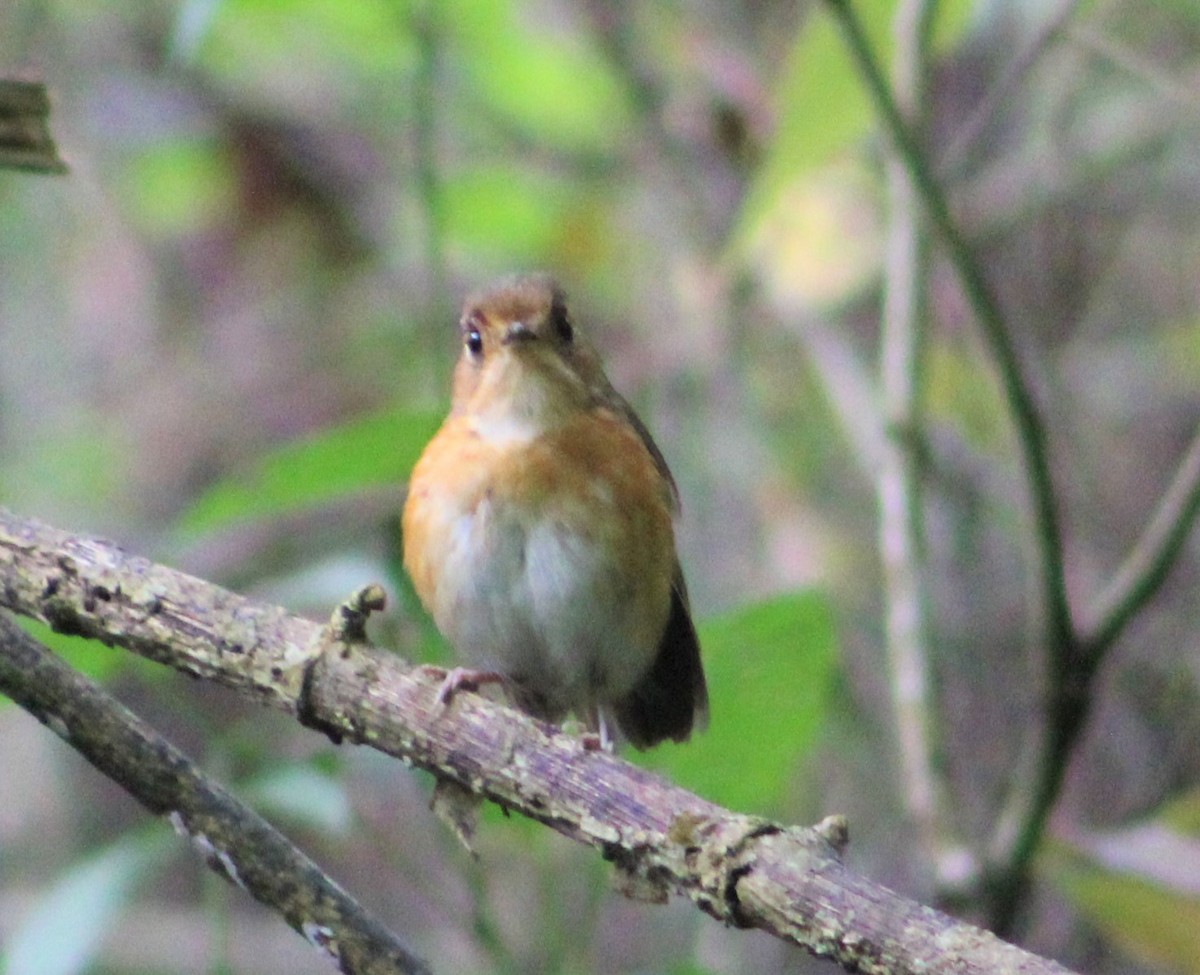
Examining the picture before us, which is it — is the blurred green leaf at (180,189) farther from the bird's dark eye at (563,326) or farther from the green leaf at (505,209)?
the bird's dark eye at (563,326)

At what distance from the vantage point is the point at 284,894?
5.96 feet

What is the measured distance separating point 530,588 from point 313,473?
1.59 ft

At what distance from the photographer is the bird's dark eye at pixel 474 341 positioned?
11.2 feet

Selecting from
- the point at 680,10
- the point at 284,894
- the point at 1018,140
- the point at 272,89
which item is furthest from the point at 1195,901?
the point at 272,89

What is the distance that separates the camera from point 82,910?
2719mm

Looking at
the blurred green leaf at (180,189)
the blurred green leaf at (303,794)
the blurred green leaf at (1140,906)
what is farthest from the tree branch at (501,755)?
the blurred green leaf at (180,189)

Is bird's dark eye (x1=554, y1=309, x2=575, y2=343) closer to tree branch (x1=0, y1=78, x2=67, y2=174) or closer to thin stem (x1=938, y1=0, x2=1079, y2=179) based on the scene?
thin stem (x1=938, y1=0, x2=1079, y2=179)

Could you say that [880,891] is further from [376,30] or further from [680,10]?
[680,10]

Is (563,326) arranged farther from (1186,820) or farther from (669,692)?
(1186,820)

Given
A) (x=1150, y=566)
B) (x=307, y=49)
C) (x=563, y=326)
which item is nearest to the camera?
(x=1150, y=566)

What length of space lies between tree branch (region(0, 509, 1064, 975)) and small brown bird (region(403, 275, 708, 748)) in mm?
1031

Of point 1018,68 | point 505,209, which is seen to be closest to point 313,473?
point 1018,68

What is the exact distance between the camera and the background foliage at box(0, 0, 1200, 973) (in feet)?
14.4

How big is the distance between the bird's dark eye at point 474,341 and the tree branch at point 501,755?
1468 mm
